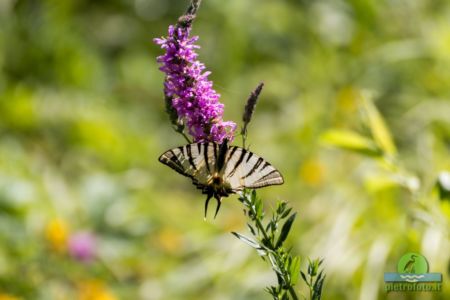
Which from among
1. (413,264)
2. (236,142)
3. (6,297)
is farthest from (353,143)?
(6,297)

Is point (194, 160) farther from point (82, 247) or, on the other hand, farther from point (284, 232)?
point (82, 247)

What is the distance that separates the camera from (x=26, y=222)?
224cm

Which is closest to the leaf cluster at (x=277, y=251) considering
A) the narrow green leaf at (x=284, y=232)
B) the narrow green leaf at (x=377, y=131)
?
the narrow green leaf at (x=284, y=232)

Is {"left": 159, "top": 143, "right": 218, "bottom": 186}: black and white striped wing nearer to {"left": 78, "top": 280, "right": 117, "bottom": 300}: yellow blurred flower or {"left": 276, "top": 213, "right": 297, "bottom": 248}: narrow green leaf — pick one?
{"left": 276, "top": 213, "right": 297, "bottom": 248}: narrow green leaf

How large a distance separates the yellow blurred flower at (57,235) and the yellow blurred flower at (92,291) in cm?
15

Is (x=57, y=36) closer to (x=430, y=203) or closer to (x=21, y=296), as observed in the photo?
(x=21, y=296)

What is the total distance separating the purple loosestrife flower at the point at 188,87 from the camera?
2.74 ft

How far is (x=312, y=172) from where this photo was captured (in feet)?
8.86

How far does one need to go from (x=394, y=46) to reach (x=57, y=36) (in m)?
1.64

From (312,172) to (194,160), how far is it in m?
1.86

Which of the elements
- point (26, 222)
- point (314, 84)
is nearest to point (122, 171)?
point (26, 222)

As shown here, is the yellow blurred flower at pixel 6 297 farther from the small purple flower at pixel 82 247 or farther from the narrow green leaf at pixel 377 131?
the narrow green leaf at pixel 377 131

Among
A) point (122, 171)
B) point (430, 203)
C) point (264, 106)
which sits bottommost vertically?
point (430, 203)

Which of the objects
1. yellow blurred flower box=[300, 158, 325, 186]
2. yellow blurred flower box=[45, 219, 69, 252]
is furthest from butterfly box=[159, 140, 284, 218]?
yellow blurred flower box=[300, 158, 325, 186]
